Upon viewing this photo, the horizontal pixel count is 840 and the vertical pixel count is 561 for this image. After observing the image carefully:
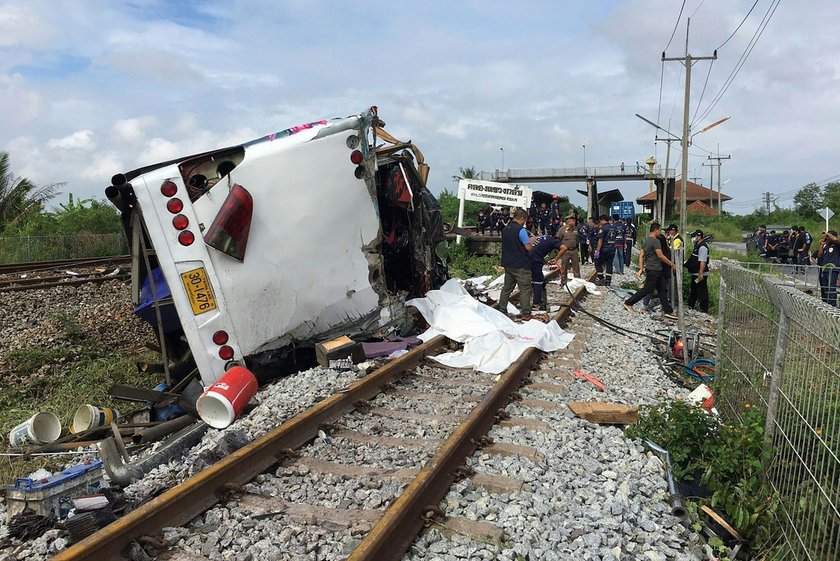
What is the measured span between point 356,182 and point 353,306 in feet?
4.62

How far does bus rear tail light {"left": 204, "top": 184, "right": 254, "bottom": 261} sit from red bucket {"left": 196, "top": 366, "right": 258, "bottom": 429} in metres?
1.23

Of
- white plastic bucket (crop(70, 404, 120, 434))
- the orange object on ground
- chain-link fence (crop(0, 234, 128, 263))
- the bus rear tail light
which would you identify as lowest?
white plastic bucket (crop(70, 404, 120, 434))

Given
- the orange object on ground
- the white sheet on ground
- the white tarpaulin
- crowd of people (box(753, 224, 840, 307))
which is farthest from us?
crowd of people (box(753, 224, 840, 307))

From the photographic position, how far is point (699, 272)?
1262cm

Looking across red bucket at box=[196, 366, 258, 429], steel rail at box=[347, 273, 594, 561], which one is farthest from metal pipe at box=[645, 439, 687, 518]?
red bucket at box=[196, 366, 258, 429]

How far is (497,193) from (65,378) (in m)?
19.2

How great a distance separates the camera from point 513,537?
10.5ft

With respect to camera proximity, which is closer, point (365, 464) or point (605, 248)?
point (365, 464)

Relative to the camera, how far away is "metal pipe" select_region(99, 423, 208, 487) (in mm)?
3912

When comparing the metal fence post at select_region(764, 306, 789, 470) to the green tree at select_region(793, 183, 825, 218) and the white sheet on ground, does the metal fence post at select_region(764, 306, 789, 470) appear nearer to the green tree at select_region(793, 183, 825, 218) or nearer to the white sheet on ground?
the white sheet on ground

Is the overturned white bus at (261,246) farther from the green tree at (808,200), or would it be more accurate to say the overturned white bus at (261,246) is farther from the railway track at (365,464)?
the green tree at (808,200)

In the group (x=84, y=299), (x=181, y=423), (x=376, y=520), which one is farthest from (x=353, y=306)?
(x=84, y=299)

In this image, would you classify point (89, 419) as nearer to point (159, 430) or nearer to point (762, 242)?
point (159, 430)

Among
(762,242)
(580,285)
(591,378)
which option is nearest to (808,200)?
(762,242)
